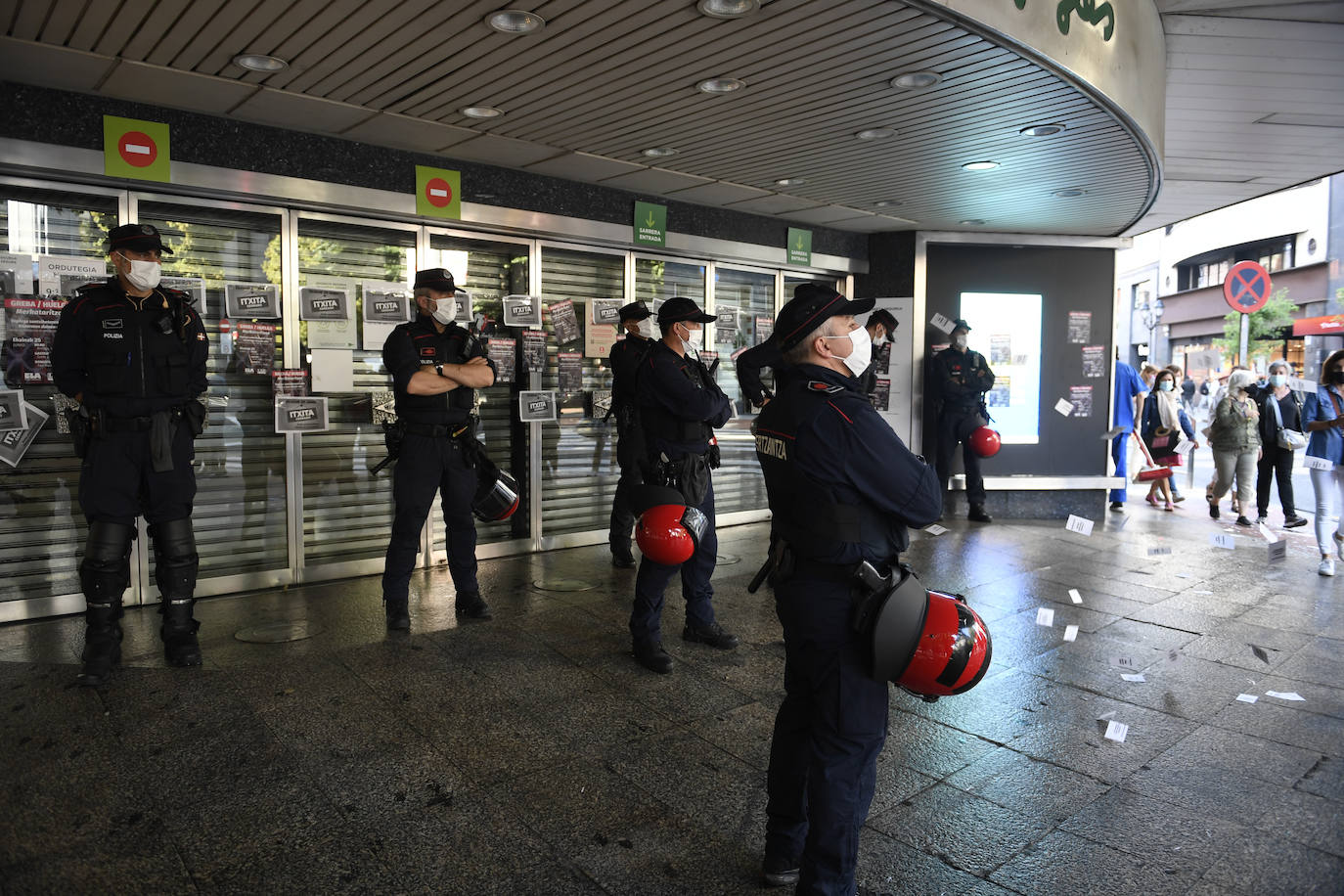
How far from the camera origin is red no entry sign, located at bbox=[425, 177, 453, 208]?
6359 millimetres

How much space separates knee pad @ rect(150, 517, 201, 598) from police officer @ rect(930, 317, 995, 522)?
7217 mm

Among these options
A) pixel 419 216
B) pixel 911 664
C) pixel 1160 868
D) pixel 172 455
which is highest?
pixel 419 216

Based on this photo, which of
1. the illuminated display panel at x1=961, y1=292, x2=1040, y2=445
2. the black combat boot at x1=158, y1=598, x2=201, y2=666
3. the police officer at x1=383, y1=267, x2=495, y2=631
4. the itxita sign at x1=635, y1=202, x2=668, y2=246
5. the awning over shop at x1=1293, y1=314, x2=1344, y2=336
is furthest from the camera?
the awning over shop at x1=1293, y1=314, x2=1344, y2=336

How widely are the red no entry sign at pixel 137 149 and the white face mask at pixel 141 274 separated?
1371 millimetres

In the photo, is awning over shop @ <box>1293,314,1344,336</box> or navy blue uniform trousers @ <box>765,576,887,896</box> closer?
navy blue uniform trousers @ <box>765,576,887,896</box>

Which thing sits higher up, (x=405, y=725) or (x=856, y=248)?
(x=856, y=248)

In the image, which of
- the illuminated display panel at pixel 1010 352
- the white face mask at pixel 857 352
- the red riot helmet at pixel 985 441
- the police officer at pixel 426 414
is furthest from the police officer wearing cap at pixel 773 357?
the police officer at pixel 426 414

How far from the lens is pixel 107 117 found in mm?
5023

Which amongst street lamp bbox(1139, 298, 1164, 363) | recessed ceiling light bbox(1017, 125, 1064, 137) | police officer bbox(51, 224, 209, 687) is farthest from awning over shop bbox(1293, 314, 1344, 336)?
police officer bbox(51, 224, 209, 687)

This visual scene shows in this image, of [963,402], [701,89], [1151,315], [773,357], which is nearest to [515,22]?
[701,89]

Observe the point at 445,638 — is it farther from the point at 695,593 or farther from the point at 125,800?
the point at 125,800

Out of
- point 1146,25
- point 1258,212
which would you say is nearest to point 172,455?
point 1146,25

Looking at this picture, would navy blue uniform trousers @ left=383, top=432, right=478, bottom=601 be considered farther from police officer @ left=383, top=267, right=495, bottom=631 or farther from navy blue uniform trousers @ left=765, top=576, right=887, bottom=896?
navy blue uniform trousers @ left=765, top=576, right=887, bottom=896

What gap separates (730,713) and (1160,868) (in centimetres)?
174
